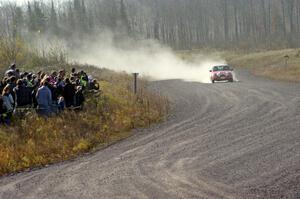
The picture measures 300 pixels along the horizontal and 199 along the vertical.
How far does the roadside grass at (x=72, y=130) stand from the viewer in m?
15.4

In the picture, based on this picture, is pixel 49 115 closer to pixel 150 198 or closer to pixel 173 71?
pixel 150 198

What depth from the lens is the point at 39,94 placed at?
59.6 feet

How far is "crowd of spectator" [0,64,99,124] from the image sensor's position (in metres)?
17.2

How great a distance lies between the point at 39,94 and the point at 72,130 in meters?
1.78

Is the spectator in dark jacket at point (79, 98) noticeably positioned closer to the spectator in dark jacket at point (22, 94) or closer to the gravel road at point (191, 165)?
the spectator in dark jacket at point (22, 94)

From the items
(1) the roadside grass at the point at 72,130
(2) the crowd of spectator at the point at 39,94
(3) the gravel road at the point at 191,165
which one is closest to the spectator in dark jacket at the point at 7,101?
(2) the crowd of spectator at the point at 39,94

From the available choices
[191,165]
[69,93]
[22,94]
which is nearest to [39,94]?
[22,94]

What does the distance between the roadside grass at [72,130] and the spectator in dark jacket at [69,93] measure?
0.52 m

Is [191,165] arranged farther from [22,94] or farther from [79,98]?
[79,98]

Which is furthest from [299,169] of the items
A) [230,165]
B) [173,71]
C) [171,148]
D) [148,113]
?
[173,71]

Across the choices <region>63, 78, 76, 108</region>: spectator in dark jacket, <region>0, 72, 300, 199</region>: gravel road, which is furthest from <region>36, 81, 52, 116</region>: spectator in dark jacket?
<region>0, 72, 300, 199</region>: gravel road

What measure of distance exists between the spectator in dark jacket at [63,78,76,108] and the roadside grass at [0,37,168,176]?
520 mm

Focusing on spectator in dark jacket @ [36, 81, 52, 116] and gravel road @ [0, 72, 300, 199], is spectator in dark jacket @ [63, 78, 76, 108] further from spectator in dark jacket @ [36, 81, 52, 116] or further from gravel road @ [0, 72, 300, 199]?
gravel road @ [0, 72, 300, 199]

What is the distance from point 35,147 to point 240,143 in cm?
651
